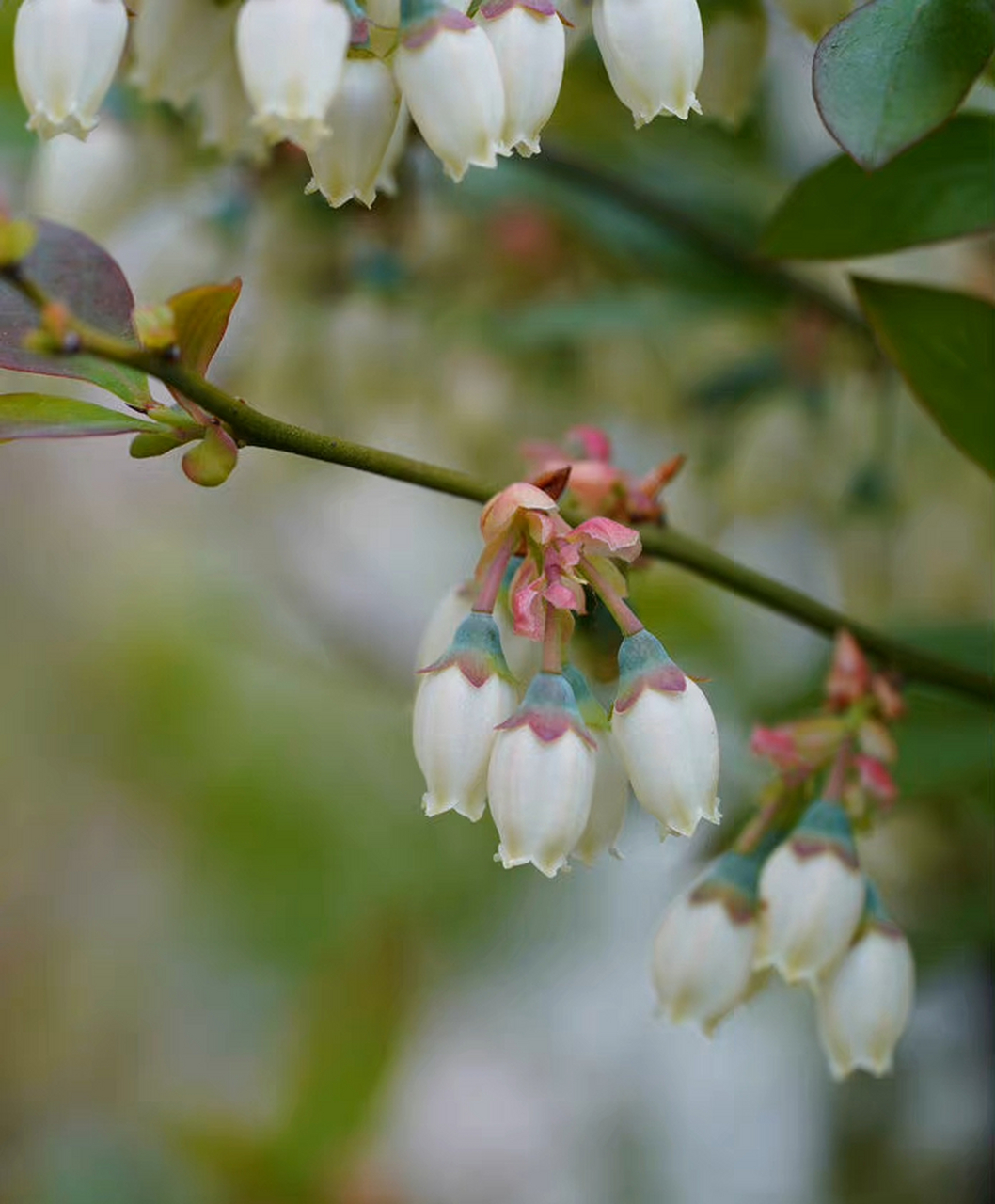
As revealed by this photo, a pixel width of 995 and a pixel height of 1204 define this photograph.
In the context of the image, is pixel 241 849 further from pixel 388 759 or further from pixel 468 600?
pixel 468 600

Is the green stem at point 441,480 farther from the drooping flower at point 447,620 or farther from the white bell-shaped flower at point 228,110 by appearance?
the white bell-shaped flower at point 228,110

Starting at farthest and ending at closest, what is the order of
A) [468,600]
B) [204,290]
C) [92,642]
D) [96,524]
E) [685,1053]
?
[96,524]
[92,642]
[685,1053]
[468,600]
[204,290]

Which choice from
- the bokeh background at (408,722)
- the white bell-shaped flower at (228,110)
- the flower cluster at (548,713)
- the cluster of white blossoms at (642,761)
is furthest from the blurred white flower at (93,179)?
the flower cluster at (548,713)

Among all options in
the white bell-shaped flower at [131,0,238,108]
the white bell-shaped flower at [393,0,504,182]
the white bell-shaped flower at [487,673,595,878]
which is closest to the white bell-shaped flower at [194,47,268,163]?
the white bell-shaped flower at [131,0,238,108]

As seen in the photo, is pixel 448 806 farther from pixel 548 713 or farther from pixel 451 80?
pixel 451 80

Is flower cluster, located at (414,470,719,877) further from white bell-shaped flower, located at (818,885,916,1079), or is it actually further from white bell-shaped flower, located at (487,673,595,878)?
white bell-shaped flower, located at (818,885,916,1079)

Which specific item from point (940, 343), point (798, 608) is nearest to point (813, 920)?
point (798, 608)

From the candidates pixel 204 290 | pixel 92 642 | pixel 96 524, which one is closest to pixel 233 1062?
pixel 92 642
